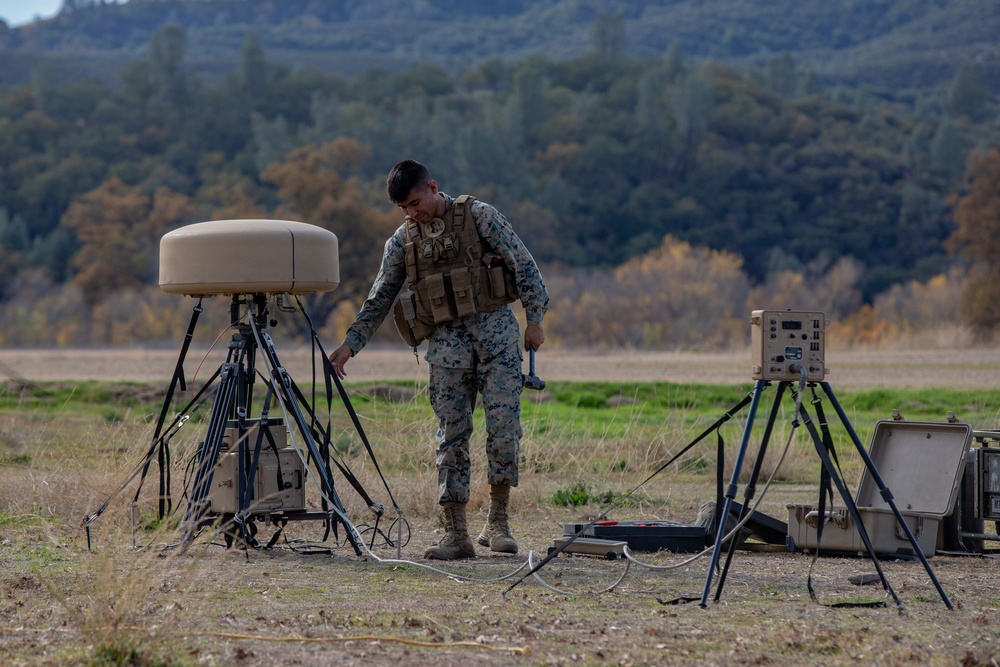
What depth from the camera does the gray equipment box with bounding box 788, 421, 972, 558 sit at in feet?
24.6

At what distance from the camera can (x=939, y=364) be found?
2692cm

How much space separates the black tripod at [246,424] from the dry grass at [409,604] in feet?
0.81

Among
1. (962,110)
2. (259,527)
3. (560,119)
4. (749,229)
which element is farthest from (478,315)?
(962,110)

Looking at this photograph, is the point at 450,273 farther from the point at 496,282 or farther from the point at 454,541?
the point at 454,541

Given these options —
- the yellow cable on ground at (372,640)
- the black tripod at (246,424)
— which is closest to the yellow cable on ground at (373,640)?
the yellow cable on ground at (372,640)

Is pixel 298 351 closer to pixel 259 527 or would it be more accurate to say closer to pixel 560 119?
pixel 259 527

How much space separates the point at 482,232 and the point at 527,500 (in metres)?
3.11

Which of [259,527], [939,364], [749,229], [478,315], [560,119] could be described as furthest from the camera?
[560,119]

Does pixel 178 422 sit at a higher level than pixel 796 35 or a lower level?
lower

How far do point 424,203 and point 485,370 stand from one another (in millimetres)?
1005

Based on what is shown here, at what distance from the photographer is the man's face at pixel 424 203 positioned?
286 inches

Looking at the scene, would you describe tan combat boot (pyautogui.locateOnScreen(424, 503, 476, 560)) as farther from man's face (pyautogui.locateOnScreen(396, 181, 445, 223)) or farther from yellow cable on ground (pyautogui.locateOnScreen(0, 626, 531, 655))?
yellow cable on ground (pyautogui.locateOnScreen(0, 626, 531, 655))

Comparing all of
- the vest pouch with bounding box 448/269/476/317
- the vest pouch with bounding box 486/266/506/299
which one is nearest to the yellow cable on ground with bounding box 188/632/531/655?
the vest pouch with bounding box 448/269/476/317

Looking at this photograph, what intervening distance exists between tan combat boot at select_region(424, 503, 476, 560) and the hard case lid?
2352mm
